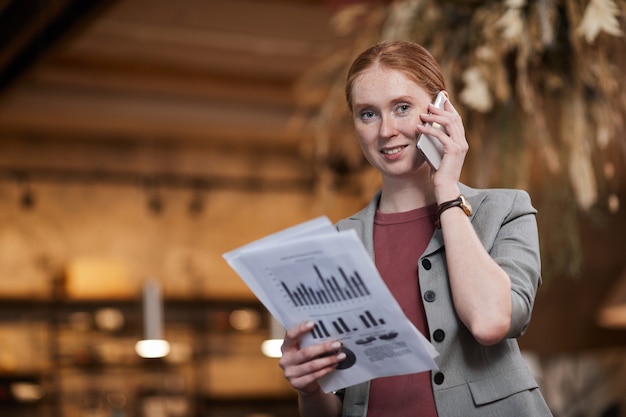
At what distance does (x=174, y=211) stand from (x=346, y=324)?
6.62 m

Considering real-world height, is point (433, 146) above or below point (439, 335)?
above

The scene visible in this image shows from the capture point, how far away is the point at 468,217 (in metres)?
1.23

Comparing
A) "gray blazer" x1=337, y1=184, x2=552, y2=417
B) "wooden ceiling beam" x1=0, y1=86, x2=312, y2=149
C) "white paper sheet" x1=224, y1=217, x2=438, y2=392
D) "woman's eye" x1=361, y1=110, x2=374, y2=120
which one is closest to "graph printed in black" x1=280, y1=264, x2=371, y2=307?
"white paper sheet" x1=224, y1=217, x2=438, y2=392

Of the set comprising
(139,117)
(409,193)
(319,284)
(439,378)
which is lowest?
(439,378)

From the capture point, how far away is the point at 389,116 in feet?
4.06

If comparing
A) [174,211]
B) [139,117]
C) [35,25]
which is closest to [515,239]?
[35,25]

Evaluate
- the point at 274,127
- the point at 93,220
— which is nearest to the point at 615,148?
the point at 274,127

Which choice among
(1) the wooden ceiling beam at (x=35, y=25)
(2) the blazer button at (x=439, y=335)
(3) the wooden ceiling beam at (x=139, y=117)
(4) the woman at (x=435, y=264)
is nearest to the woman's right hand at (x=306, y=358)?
(4) the woman at (x=435, y=264)

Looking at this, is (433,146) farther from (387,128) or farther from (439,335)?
(439,335)

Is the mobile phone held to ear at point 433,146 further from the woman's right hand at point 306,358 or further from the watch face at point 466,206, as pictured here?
the woman's right hand at point 306,358

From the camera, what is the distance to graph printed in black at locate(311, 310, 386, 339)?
3.76 feet

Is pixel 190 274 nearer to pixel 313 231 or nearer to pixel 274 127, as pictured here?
pixel 274 127

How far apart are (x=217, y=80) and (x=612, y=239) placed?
353 centimetres

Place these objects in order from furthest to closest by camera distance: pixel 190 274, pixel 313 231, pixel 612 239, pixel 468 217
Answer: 1. pixel 612 239
2. pixel 190 274
3. pixel 468 217
4. pixel 313 231
